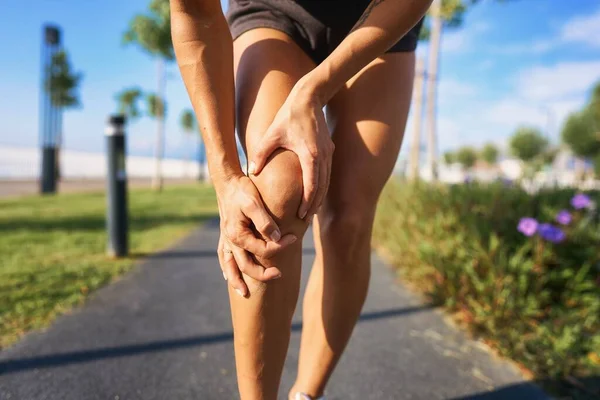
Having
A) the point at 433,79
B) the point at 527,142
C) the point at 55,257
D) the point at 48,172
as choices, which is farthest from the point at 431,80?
the point at 527,142

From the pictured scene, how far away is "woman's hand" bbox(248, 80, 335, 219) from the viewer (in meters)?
0.82

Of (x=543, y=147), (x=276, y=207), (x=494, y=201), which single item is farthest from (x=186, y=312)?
(x=543, y=147)

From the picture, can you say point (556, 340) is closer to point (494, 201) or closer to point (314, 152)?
point (494, 201)

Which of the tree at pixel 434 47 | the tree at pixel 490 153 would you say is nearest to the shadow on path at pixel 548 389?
the tree at pixel 434 47

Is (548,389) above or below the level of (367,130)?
below

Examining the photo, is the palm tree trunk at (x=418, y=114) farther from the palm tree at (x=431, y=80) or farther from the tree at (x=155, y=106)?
the tree at (x=155, y=106)

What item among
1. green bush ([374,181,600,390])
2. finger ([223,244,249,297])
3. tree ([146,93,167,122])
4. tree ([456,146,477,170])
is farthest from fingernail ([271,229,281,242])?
tree ([456,146,477,170])

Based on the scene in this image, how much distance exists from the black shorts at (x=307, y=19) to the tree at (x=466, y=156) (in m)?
52.7

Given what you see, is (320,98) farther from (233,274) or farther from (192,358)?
(192,358)

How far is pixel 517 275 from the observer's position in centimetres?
226

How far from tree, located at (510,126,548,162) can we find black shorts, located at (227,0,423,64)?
36.7 meters

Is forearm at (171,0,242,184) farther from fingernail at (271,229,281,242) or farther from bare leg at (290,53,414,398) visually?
bare leg at (290,53,414,398)

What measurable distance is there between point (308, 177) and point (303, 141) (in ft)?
0.25

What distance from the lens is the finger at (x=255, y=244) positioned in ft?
2.64
